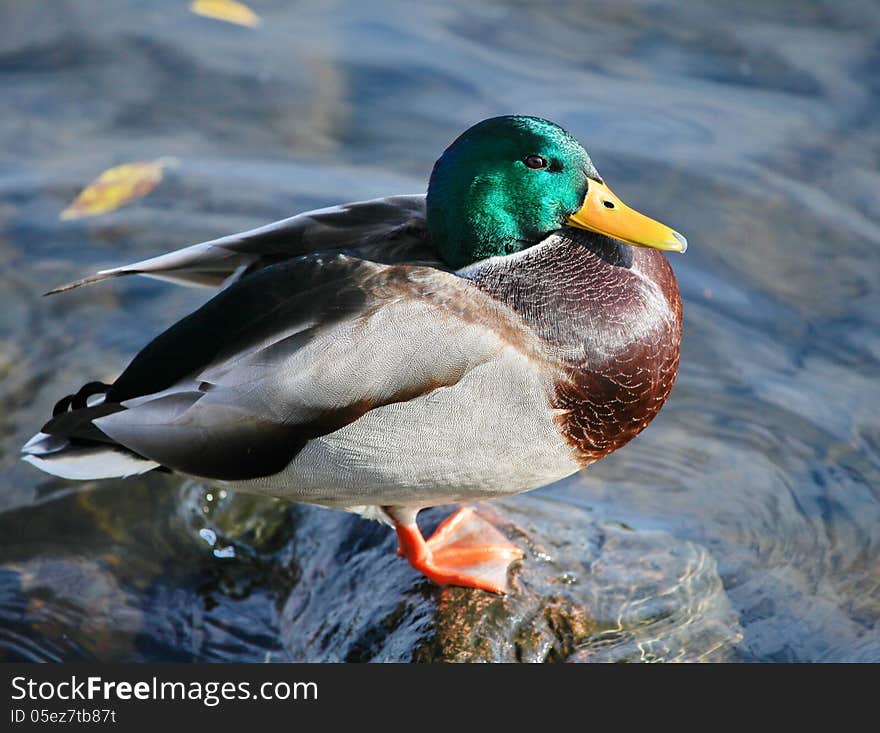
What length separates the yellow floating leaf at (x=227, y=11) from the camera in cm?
802

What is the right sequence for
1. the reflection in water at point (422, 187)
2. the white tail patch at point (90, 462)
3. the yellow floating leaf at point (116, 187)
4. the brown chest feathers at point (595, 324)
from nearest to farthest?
1. the brown chest feathers at point (595, 324)
2. the white tail patch at point (90, 462)
3. the reflection in water at point (422, 187)
4. the yellow floating leaf at point (116, 187)

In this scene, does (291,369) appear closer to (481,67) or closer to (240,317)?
(240,317)

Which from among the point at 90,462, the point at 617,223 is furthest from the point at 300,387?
the point at 617,223

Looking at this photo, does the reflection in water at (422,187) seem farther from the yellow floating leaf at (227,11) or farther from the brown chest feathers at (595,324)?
the brown chest feathers at (595,324)

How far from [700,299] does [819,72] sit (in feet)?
6.52

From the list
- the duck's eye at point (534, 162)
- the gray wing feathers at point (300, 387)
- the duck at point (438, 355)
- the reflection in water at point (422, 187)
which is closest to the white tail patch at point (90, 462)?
the duck at point (438, 355)

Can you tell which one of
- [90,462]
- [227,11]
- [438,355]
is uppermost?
[438,355]

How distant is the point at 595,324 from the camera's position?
3979 millimetres

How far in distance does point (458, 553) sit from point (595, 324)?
991 mm

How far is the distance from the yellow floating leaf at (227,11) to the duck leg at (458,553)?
446cm

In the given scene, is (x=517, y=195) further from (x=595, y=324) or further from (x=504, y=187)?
(x=595, y=324)

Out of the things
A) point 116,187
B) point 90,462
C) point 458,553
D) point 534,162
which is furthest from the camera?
point 116,187

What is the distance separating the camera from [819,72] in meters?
7.32

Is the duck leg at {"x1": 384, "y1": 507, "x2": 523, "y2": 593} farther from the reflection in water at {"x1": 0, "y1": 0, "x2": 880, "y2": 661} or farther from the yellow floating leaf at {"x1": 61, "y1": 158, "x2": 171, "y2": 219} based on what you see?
the yellow floating leaf at {"x1": 61, "y1": 158, "x2": 171, "y2": 219}
